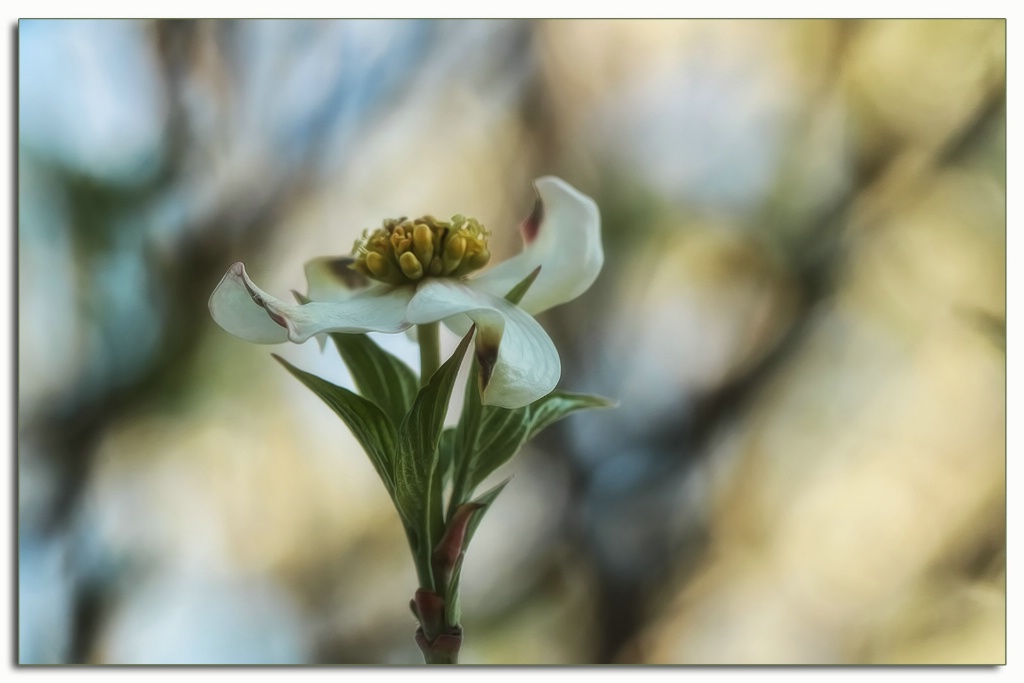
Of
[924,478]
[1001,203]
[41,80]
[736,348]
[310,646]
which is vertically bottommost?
[310,646]

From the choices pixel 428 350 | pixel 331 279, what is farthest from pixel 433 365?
pixel 331 279

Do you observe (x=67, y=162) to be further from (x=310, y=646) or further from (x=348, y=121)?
(x=310, y=646)

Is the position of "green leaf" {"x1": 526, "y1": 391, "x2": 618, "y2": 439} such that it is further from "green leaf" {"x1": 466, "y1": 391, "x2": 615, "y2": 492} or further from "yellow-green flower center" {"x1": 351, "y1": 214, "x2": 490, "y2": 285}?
"yellow-green flower center" {"x1": 351, "y1": 214, "x2": 490, "y2": 285}

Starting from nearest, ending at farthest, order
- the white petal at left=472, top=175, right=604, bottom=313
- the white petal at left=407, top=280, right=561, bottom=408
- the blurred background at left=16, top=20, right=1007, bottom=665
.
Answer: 1. the white petal at left=407, top=280, right=561, bottom=408
2. the white petal at left=472, top=175, right=604, bottom=313
3. the blurred background at left=16, top=20, right=1007, bottom=665

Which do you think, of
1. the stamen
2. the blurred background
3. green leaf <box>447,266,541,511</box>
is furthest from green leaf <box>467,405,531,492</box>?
the blurred background
